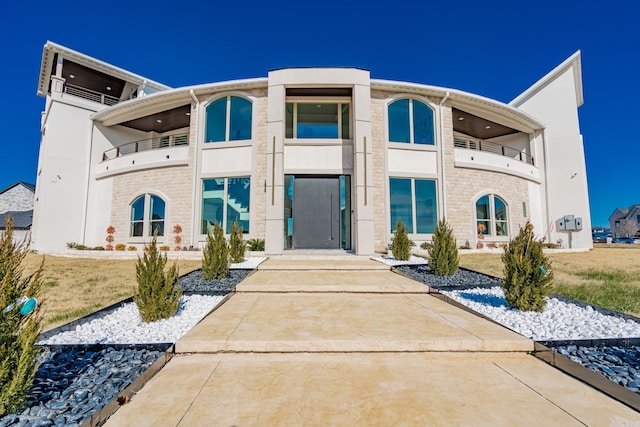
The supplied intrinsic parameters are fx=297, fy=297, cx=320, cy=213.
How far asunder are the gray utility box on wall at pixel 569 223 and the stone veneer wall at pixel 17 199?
126 feet

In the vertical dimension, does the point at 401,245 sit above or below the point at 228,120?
below

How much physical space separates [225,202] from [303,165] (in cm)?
352

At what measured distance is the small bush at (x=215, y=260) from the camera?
6203mm

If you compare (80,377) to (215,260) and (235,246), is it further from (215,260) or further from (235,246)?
(235,246)

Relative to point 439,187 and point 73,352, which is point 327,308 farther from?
point 439,187

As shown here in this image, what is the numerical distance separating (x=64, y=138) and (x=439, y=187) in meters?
17.3

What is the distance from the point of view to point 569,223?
14.3m

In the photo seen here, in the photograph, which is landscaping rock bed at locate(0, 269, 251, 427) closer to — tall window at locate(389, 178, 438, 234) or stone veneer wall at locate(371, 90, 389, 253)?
stone veneer wall at locate(371, 90, 389, 253)

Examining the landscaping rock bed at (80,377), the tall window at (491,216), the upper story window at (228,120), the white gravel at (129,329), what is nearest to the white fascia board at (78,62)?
the upper story window at (228,120)

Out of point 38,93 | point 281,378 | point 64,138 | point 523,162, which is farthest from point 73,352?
point 38,93

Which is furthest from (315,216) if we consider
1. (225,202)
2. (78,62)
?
(78,62)

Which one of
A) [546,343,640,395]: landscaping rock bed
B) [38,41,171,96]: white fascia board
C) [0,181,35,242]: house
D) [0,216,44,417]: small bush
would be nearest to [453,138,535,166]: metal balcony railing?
[546,343,640,395]: landscaping rock bed

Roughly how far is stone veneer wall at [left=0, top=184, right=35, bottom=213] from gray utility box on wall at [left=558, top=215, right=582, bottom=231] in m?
38.5

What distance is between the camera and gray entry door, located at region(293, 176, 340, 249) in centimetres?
1175
